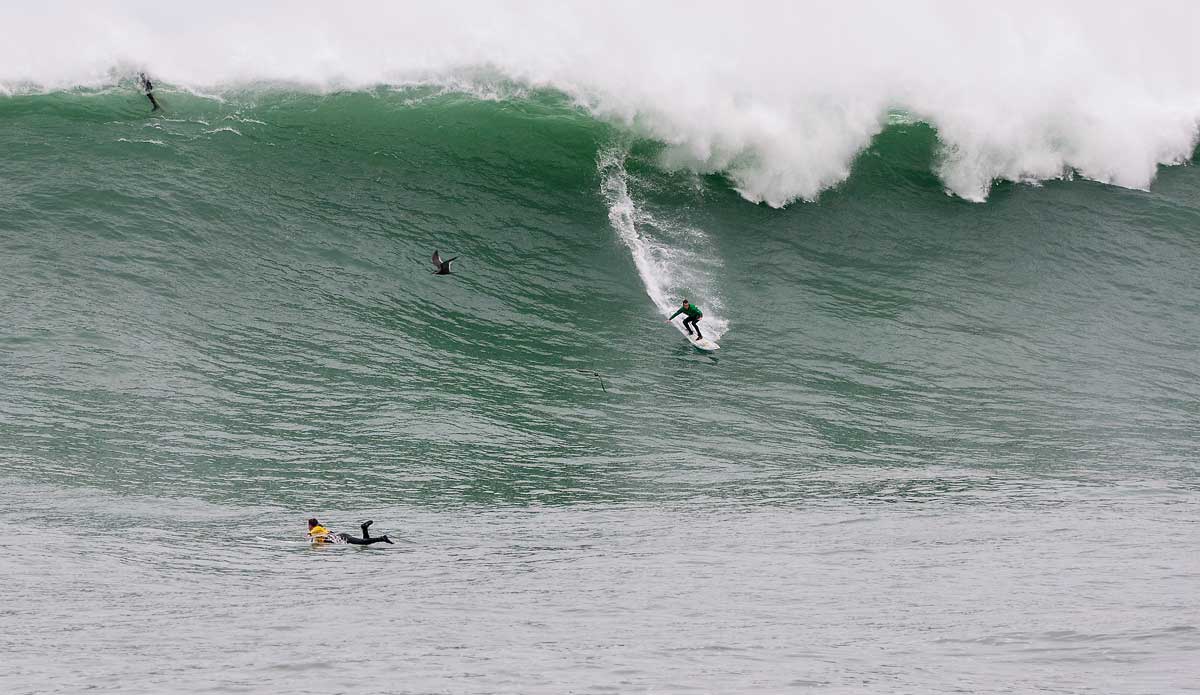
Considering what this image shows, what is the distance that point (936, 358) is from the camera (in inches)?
914

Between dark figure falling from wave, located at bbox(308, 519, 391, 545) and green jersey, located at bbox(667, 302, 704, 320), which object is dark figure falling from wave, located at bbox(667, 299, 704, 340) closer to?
green jersey, located at bbox(667, 302, 704, 320)

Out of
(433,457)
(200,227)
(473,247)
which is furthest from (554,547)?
(200,227)

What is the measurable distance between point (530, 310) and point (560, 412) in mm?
3698

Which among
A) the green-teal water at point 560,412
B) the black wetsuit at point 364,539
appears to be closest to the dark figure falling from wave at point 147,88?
the green-teal water at point 560,412

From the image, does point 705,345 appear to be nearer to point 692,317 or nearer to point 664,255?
point 692,317

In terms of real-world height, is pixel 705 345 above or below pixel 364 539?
above

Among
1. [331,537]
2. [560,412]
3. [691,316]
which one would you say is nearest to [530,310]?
[691,316]

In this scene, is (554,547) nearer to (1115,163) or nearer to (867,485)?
(867,485)

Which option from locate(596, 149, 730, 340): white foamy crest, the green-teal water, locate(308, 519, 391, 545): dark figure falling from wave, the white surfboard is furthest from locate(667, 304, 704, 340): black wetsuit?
locate(308, 519, 391, 545): dark figure falling from wave

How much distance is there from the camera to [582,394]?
21.5 meters

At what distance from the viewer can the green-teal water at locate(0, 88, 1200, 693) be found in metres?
13.4

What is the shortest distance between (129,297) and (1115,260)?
65.2 ft

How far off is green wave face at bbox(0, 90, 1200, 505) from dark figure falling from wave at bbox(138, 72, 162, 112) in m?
0.22

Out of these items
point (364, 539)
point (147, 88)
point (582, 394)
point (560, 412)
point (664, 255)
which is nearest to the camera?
point (364, 539)
